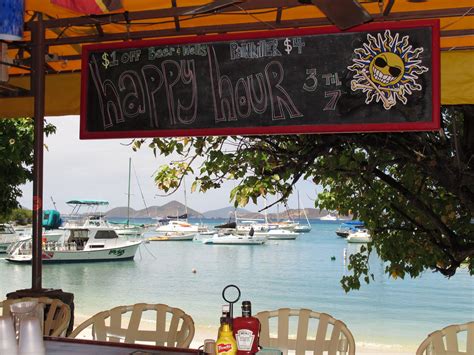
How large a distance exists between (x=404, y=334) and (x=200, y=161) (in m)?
17.7

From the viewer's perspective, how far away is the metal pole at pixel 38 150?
3.73 metres

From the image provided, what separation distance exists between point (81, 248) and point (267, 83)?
119ft

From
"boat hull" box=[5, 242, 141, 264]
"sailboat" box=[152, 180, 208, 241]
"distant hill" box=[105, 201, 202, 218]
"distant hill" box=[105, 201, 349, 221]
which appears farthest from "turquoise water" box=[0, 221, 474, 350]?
"distant hill" box=[105, 201, 202, 218]

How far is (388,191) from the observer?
21.6 ft

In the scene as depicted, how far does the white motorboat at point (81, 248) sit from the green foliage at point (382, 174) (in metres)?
31.6

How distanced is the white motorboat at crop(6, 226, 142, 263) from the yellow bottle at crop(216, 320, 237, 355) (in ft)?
117

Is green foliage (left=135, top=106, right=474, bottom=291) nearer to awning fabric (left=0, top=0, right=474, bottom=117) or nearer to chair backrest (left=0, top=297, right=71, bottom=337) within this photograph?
awning fabric (left=0, top=0, right=474, bottom=117)

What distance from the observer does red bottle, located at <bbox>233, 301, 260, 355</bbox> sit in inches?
76.8

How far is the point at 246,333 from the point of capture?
1.96 meters

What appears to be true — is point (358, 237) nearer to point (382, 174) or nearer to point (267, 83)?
point (382, 174)

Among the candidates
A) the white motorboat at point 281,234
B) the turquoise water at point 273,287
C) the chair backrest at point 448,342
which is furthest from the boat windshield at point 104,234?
the chair backrest at point 448,342

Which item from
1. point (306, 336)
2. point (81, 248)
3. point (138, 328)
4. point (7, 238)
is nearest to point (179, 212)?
point (7, 238)

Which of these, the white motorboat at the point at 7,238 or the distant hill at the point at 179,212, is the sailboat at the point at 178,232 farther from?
the white motorboat at the point at 7,238

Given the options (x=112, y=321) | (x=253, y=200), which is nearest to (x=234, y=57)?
(x=112, y=321)
